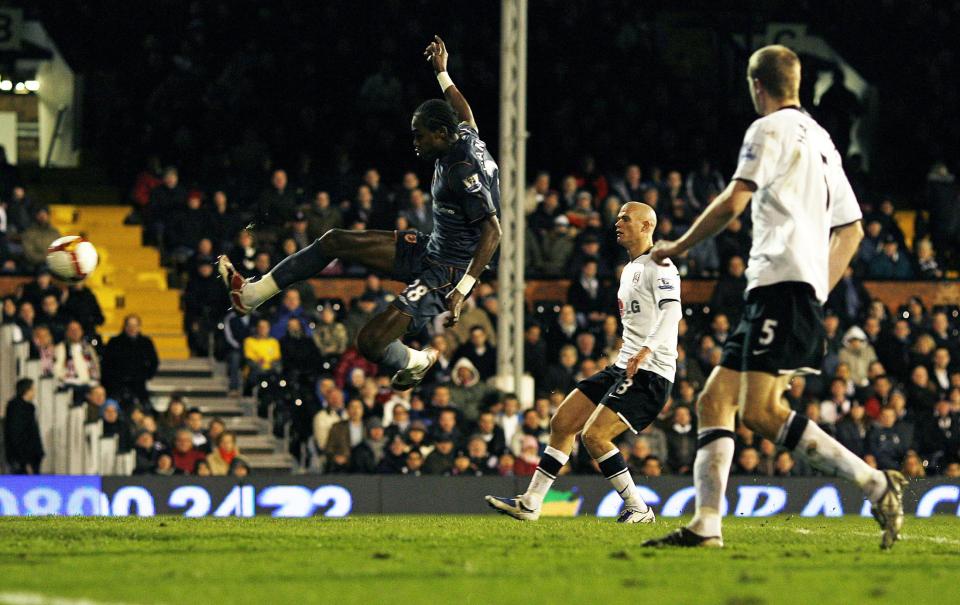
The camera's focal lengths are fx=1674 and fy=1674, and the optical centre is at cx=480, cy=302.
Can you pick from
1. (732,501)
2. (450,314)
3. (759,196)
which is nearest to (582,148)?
(732,501)

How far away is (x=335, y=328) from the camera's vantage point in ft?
69.1

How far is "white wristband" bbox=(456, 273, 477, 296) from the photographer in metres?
11.6

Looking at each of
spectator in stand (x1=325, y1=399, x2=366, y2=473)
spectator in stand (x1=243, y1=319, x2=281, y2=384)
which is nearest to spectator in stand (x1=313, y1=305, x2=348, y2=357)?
spectator in stand (x1=243, y1=319, x2=281, y2=384)

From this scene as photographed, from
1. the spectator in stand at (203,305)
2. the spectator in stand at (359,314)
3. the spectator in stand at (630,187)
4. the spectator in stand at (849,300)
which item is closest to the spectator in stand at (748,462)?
the spectator in stand at (849,300)

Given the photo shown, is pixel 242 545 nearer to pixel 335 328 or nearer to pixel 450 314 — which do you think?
pixel 450 314

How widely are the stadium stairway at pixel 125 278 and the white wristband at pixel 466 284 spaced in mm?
11862

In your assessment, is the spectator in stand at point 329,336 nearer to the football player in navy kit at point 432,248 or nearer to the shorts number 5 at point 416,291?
the football player in navy kit at point 432,248

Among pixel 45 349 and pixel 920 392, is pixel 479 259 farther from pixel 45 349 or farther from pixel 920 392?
pixel 920 392

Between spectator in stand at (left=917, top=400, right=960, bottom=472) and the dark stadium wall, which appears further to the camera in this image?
spectator in stand at (left=917, top=400, right=960, bottom=472)

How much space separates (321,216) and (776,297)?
1417 cm

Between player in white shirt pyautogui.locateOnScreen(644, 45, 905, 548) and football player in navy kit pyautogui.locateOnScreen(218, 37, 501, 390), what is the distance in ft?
9.67

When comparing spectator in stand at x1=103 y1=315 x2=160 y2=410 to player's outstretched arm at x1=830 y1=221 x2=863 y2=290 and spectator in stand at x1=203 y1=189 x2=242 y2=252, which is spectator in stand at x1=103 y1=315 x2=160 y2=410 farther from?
player's outstretched arm at x1=830 y1=221 x2=863 y2=290

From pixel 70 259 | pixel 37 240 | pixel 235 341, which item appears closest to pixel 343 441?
pixel 235 341

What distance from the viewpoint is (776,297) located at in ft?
28.6
